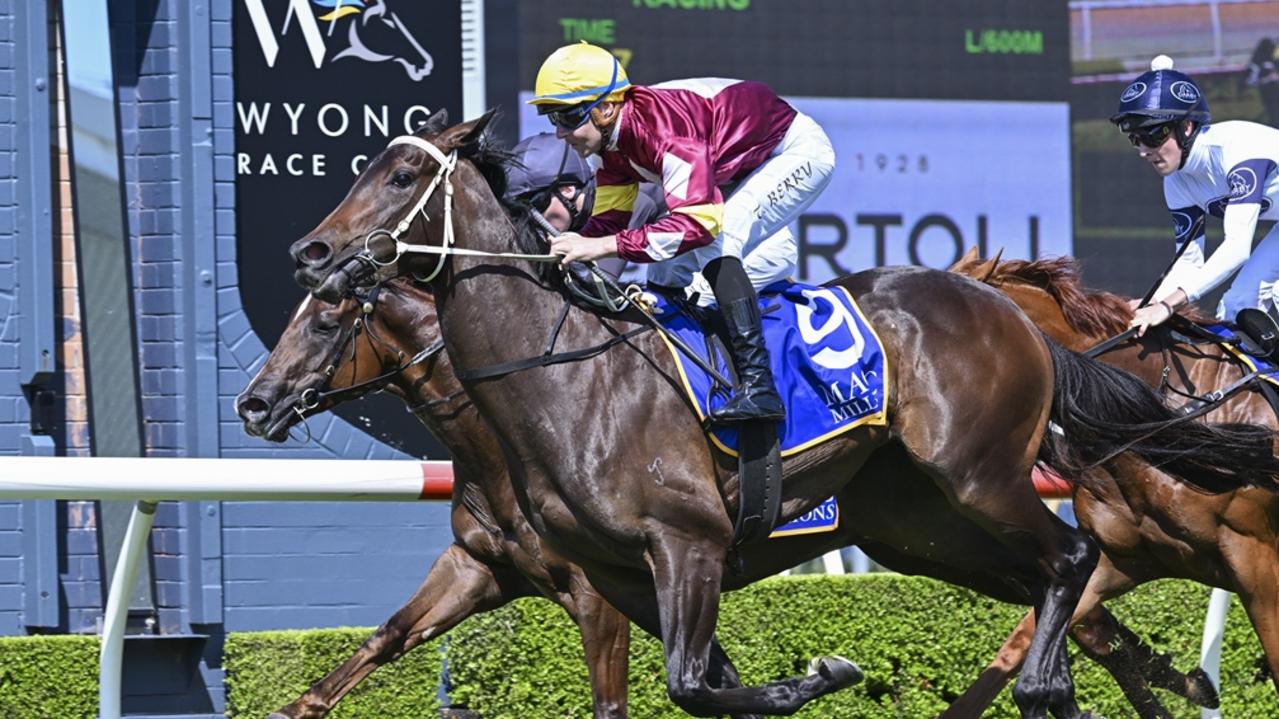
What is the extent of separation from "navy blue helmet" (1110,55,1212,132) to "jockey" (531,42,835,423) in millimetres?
911

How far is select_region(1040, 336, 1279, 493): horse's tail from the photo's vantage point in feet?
15.3

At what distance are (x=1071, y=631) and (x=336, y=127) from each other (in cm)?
330

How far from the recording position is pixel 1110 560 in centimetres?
505

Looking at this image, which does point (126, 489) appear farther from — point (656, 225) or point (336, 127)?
point (336, 127)

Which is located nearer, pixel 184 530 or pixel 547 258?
pixel 547 258

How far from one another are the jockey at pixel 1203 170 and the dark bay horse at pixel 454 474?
67.0 inches

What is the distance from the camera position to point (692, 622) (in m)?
3.89

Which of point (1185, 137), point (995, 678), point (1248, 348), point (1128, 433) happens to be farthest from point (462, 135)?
point (1248, 348)

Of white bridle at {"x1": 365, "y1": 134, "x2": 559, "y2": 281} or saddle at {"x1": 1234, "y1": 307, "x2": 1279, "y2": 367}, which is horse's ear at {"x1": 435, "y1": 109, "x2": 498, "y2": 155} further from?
saddle at {"x1": 1234, "y1": 307, "x2": 1279, "y2": 367}

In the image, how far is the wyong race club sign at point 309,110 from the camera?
6.68 metres

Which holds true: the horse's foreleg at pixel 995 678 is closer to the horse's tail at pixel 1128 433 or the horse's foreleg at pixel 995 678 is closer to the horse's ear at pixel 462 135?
the horse's tail at pixel 1128 433

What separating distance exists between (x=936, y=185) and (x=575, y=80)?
452cm

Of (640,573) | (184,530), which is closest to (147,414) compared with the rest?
(184,530)

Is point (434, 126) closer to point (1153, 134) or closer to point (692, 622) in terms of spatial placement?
point (692, 622)
